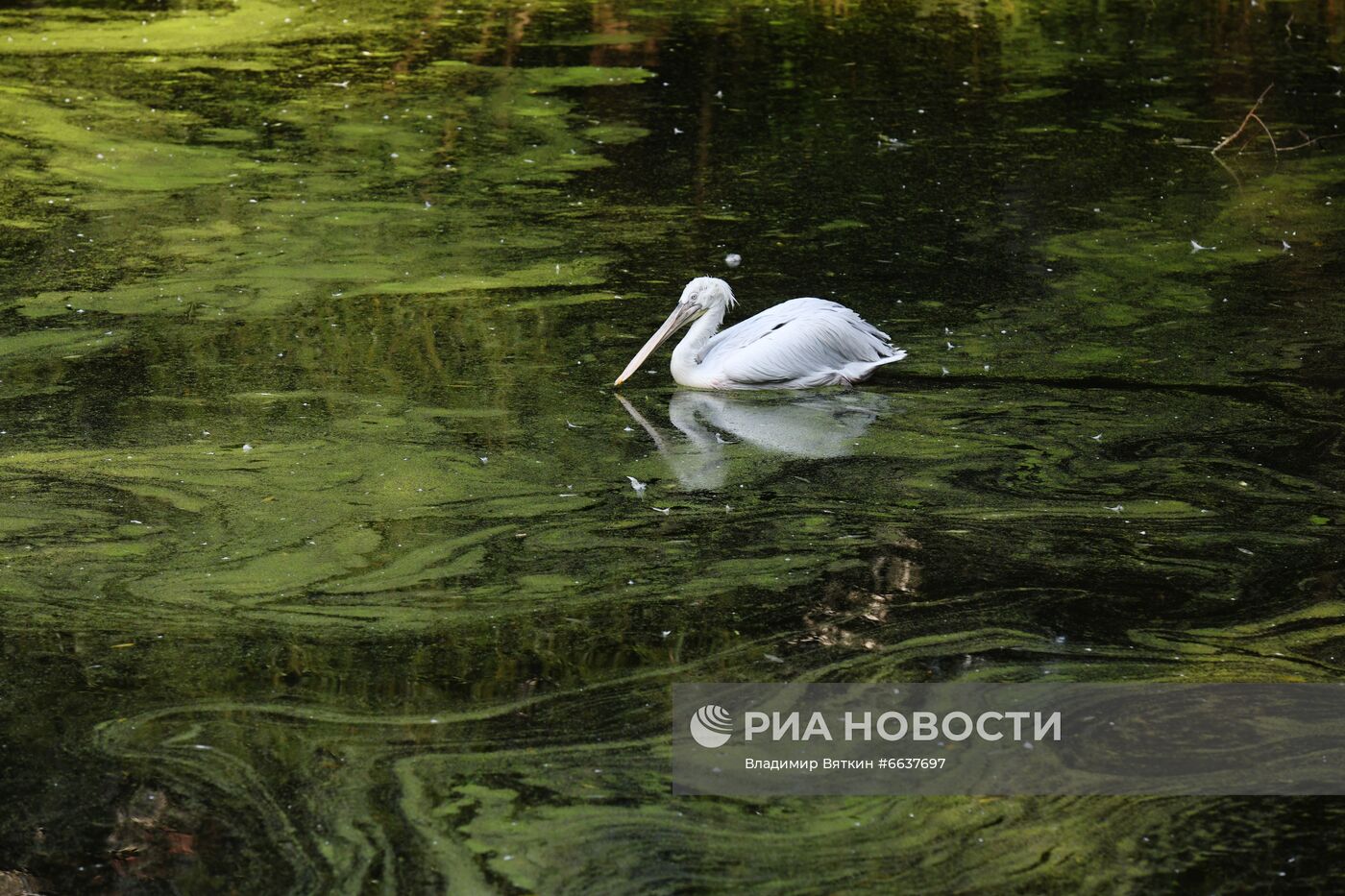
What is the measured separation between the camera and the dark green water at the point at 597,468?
2463mm

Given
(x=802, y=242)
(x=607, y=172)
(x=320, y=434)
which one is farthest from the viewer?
(x=607, y=172)

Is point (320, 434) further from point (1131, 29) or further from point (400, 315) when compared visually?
point (1131, 29)

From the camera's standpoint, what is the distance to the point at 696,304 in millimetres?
4570

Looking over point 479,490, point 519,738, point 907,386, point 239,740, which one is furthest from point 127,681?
point 907,386

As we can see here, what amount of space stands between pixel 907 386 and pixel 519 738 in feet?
6.84

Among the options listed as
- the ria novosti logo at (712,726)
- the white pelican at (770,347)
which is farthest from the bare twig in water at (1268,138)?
the ria novosti logo at (712,726)

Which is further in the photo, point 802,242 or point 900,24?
point 900,24

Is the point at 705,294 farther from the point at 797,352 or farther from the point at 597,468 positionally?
the point at 597,468

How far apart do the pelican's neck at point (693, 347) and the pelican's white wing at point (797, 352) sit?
1.2 inches

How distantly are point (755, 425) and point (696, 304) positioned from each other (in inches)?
20.4

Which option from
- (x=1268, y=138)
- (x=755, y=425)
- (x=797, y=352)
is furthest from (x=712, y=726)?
(x=1268, y=138)

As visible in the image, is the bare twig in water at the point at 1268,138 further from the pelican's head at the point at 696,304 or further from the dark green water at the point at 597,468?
the pelican's head at the point at 696,304

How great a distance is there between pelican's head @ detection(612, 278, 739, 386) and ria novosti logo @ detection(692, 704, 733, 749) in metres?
1.87

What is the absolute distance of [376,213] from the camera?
19.2 feet
